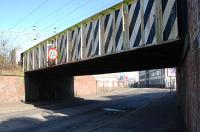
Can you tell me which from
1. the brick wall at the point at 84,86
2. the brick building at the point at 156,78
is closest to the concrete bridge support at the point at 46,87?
the brick wall at the point at 84,86

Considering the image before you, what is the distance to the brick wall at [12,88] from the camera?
128ft

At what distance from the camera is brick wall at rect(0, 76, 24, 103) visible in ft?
128

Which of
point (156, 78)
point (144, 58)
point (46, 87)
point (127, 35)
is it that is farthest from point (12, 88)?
point (156, 78)

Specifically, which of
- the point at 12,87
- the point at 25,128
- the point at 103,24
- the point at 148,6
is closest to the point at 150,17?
the point at 148,6

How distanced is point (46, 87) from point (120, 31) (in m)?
26.4

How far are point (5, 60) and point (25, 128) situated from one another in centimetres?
2538

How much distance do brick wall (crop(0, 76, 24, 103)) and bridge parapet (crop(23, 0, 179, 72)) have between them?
549 inches

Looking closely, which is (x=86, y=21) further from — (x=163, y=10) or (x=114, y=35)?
(x=163, y=10)

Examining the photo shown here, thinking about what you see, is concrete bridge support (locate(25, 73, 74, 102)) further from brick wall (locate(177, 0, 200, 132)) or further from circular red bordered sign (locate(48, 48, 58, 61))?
brick wall (locate(177, 0, 200, 132))

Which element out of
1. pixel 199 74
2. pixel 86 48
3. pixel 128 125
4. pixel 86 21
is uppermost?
pixel 86 21

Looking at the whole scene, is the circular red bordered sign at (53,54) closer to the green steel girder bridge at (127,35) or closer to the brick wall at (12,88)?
the green steel girder bridge at (127,35)

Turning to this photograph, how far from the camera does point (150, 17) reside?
1502 cm

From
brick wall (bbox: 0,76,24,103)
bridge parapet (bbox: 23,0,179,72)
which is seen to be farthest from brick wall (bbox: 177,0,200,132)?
brick wall (bbox: 0,76,24,103)

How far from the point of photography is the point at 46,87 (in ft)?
140
